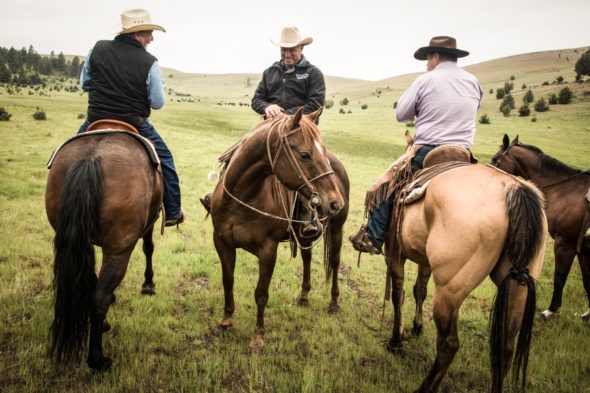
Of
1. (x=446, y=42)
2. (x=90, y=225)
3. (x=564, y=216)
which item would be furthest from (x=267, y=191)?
(x=564, y=216)

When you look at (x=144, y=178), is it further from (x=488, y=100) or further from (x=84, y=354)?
(x=488, y=100)

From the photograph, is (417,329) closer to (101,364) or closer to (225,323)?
(225,323)

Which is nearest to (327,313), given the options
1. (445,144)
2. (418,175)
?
(418,175)

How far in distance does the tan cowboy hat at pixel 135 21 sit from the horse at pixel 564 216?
6607 millimetres

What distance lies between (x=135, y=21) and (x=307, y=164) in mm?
2936

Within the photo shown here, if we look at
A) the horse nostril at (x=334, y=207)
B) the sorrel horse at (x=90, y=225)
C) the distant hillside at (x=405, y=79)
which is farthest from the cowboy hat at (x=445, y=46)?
the distant hillside at (x=405, y=79)

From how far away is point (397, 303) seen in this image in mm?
4520

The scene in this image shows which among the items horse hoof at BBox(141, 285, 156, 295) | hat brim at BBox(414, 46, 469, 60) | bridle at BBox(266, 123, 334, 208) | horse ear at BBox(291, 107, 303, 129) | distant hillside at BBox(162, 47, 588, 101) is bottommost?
horse hoof at BBox(141, 285, 156, 295)

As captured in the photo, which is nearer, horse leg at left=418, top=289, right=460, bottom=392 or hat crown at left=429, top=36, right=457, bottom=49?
horse leg at left=418, top=289, right=460, bottom=392

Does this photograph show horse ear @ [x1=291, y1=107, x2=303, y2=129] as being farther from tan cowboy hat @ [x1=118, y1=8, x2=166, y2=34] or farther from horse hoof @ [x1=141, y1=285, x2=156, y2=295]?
horse hoof @ [x1=141, y1=285, x2=156, y2=295]

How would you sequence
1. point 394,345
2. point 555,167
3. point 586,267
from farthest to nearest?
1. point 555,167
2. point 586,267
3. point 394,345

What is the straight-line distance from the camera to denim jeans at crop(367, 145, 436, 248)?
442 centimetres

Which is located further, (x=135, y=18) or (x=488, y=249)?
(x=135, y=18)

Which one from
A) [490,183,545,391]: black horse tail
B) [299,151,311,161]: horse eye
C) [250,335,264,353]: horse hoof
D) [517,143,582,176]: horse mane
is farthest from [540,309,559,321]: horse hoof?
[299,151,311,161]: horse eye
